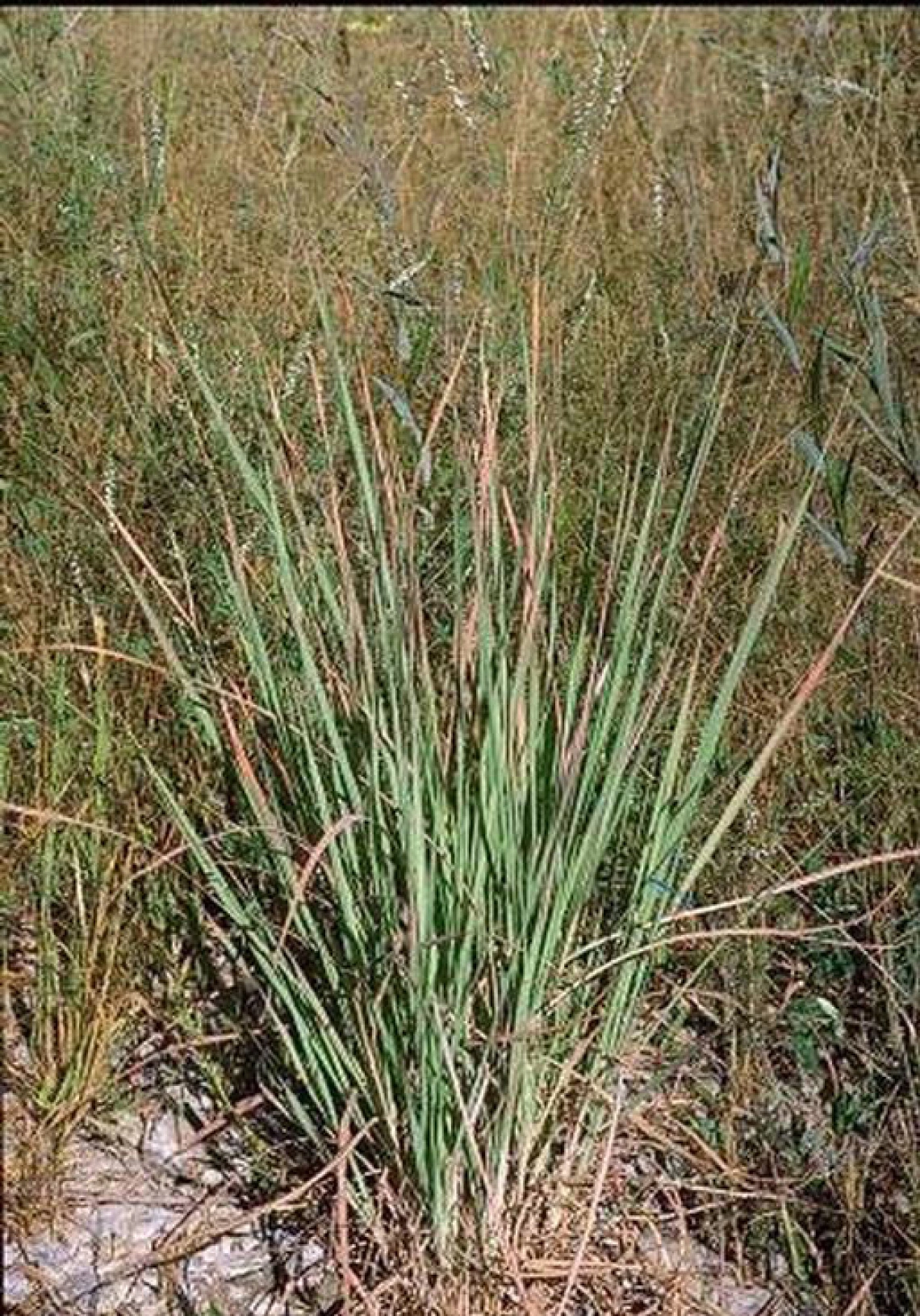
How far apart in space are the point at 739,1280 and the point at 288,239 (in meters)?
1.54

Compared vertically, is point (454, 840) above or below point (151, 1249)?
above

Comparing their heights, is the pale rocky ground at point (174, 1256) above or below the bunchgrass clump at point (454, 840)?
below

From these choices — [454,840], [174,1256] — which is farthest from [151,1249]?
[454,840]

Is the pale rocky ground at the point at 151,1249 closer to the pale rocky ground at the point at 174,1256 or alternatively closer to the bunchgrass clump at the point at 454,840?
the pale rocky ground at the point at 174,1256

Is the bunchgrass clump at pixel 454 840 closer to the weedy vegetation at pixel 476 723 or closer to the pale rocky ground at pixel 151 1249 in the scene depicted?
the weedy vegetation at pixel 476 723

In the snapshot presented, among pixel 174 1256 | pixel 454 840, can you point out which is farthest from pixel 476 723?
pixel 174 1256

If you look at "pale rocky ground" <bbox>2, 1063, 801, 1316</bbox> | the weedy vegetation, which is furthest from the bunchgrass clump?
"pale rocky ground" <bbox>2, 1063, 801, 1316</bbox>

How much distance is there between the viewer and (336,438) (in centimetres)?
262

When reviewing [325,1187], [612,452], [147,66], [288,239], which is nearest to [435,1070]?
[325,1187]

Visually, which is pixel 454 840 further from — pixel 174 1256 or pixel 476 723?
pixel 174 1256

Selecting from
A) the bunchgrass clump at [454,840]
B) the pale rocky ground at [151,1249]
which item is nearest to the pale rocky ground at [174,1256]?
the pale rocky ground at [151,1249]

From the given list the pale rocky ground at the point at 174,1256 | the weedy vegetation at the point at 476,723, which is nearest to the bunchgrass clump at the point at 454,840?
the weedy vegetation at the point at 476,723

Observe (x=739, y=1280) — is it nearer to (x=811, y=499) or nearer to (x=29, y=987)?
(x=29, y=987)

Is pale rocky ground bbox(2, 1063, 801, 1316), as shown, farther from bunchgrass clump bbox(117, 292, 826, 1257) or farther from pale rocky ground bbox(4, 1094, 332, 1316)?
bunchgrass clump bbox(117, 292, 826, 1257)
